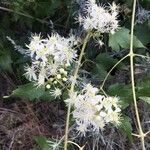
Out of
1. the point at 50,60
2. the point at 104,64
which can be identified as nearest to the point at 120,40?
the point at 104,64

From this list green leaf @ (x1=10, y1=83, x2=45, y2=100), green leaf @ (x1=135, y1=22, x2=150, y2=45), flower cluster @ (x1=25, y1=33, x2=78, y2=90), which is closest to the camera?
flower cluster @ (x1=25, y1=33, x2=78, y2=90)

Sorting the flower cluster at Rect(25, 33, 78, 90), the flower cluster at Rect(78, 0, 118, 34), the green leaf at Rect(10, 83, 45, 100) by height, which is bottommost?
the green leaf at Rect(10, 83, 45, 100)

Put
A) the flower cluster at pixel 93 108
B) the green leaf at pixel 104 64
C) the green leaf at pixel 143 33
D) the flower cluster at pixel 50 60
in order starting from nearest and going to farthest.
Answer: the flower cluster at pixel 93 108 < the flower cluster at pixel 50 60 < the green leaf at pixel 104 64 < the green leaf at pixel 143 33

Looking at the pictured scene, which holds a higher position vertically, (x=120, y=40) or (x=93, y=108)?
(x=120, y=40)

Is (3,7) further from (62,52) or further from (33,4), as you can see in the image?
(62,52)

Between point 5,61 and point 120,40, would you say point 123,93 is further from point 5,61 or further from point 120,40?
point 5,61

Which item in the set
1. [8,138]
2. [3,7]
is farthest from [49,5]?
[8,138]

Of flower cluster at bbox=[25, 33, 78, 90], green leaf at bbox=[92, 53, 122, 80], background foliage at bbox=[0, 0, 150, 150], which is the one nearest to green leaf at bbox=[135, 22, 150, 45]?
background foliage at bbox=[0, 0, 150, 150]

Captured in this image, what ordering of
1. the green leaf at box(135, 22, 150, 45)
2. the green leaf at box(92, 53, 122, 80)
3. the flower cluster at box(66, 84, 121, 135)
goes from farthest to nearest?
1. the green leaf at box(135, 22, 150, 45)
2. the green leaf at box(92, 53, 122, 80)
3. the flower cluster at box(66, 84, 121, 135)

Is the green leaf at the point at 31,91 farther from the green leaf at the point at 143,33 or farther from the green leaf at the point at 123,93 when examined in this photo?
the green leaf at the point at 143,33

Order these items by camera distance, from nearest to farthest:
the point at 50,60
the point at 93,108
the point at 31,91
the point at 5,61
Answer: the point at 93,108 → the point at 50,60 → the point at 31,91 → the point at 5,61

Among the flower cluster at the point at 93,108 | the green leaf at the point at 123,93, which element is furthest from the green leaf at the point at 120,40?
the flower cluster at the point at 93,108

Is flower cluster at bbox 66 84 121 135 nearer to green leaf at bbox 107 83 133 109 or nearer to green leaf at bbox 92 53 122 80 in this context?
green leaf at bbox 107 83 133 109
